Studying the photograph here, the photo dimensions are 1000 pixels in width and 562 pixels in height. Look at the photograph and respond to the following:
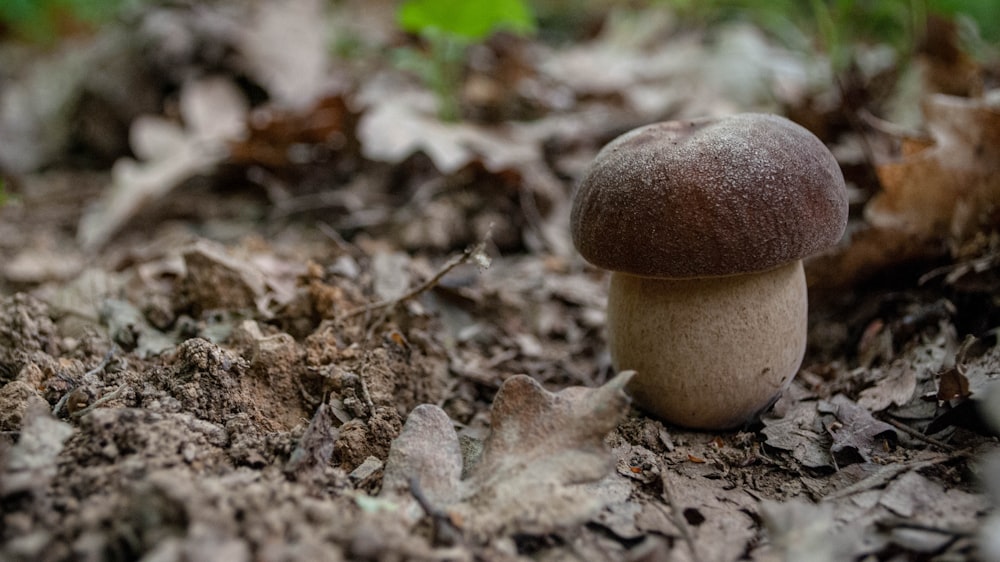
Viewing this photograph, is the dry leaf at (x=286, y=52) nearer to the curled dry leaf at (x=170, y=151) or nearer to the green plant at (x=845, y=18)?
the curled dry leaf at (x=170, y=151)

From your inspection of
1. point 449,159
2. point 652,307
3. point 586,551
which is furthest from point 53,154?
point 586,551

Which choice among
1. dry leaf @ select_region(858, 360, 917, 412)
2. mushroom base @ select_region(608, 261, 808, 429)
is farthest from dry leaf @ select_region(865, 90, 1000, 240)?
mushroom base @ select_region(608, 261, 808, 429)

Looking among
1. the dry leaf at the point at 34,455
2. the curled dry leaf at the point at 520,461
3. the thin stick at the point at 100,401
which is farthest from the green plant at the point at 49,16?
the curled dry leaf at the point at 520,461

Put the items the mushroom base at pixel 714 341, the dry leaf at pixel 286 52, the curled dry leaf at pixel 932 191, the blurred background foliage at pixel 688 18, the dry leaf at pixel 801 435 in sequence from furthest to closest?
the dry leaf at pixel 286 52, the blurred background foliage at pixel 688 18, the curled dry leaf at pixel 932 191, the mushroom base at pixel 714 341, the dry leaf at pixel 801 435

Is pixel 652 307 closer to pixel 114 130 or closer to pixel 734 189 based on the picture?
pixel 734 189

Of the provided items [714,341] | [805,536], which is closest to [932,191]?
[714,341]

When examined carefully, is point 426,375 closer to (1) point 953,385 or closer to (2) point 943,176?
(1) point 953,385

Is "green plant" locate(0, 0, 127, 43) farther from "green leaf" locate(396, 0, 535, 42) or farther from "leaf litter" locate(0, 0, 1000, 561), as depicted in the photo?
"green leaf" locate(396, 0, 535, 42)
